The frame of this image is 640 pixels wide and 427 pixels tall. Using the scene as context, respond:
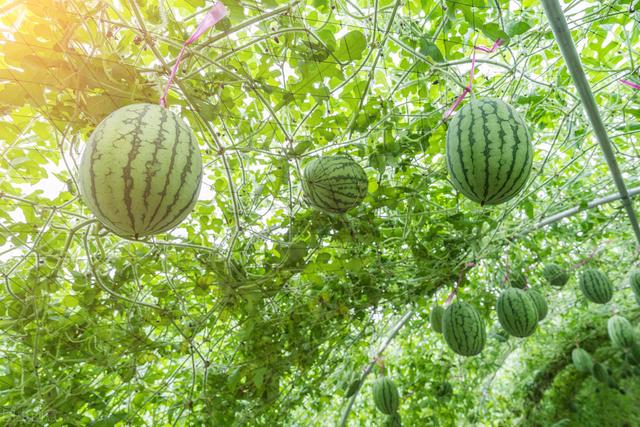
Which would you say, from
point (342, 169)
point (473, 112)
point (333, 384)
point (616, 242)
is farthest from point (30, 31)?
point (616, 242)

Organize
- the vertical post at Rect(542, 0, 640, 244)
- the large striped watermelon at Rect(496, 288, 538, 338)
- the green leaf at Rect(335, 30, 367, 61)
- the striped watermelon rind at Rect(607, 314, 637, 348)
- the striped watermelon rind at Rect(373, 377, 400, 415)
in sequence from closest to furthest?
the vertical post at Rect(542, 0, 640, 244), the green leaf at Rect(335, 30, 367, 61), the large striped watermelon at Rect(496, 288, 538, 338), the striped watermelon rind at Rect(373, 377, 400, 415), the striped watermelon rind at Rect(607, 314, 637, 348)

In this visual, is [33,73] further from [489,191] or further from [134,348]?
[134,348]

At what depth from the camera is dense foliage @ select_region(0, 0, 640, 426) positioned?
4.64ft

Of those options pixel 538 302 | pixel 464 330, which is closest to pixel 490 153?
pixel 464 330

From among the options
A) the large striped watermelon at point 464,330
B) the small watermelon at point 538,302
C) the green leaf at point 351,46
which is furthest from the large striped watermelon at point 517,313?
the green leaf at point 351,46

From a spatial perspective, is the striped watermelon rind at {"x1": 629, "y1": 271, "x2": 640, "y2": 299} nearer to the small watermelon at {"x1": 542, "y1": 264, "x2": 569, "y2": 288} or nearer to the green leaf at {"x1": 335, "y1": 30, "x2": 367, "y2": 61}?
the small watermelon at {"x1": 542, "y1": 264, "x2": 569, "y2": 288}

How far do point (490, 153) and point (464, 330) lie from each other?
63.3 inches

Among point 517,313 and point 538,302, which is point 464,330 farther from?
point 538,302

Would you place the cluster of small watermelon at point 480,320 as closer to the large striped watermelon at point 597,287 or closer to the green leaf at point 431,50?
the large striped watermelon at point 597,287

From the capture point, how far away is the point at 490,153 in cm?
146

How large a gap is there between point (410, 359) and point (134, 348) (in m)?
3.30

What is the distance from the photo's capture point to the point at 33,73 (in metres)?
1.24

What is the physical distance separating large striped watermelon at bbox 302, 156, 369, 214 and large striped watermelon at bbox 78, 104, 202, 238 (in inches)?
31.4

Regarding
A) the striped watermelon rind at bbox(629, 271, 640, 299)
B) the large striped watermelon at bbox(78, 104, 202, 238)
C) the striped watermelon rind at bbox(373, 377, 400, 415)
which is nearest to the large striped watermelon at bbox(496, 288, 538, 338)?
the striped watermelon rind at bbox(373, 377, 400, 415)
